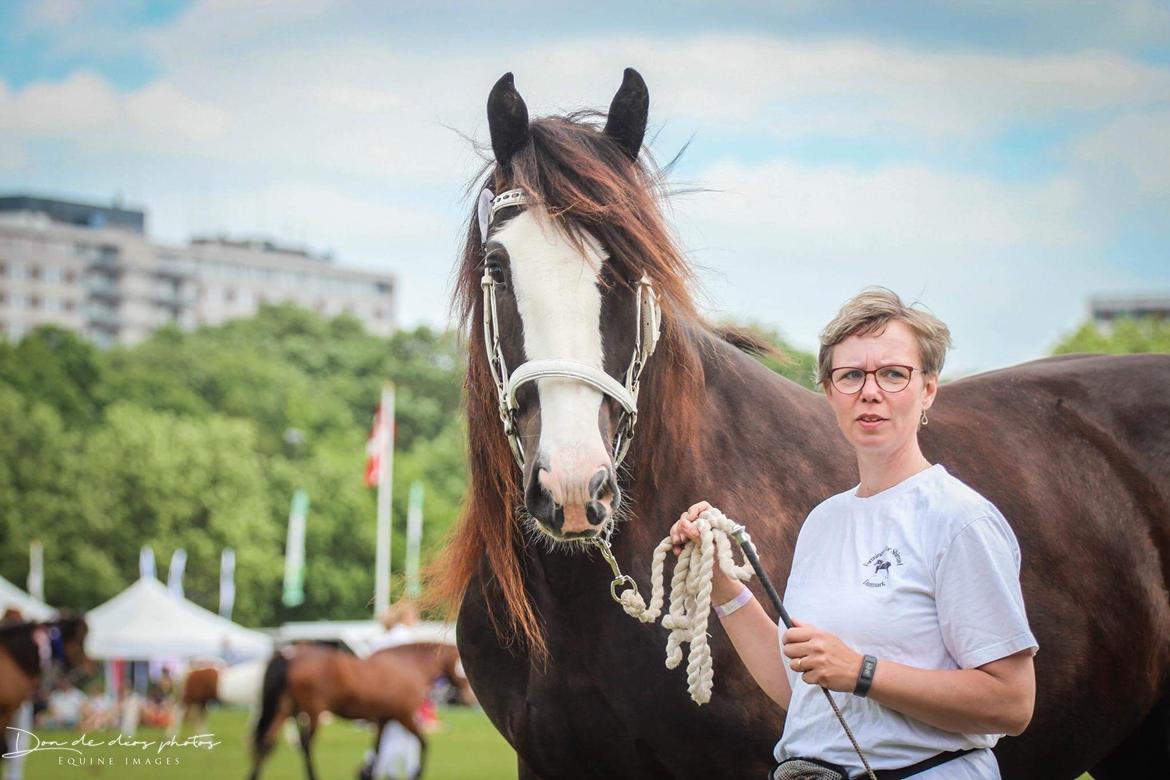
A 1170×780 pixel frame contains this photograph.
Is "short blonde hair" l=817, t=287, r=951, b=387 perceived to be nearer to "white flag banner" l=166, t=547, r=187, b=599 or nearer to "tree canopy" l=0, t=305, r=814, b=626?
"white flag banner" l=166, t=547, r=187, b=599

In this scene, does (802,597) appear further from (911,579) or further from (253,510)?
(253,510)

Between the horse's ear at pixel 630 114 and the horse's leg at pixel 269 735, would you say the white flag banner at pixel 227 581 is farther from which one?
the horse's ear at pixel 630 114

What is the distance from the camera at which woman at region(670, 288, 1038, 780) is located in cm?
217

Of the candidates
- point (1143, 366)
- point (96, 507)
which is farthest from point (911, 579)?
point (96, 507)

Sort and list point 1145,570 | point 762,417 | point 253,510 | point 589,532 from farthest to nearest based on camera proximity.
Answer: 1. point 253,510
2. point 1145,570
3. point 762,417
4. point 589,532

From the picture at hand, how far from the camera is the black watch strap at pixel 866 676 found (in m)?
2.17

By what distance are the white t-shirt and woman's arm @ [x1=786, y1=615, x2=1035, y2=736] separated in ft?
0.13

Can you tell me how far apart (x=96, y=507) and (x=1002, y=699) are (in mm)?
47477

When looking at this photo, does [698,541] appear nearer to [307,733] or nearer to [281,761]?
[307,733]

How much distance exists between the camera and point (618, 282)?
3361mm

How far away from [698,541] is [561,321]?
852 mm

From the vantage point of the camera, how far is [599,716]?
354 cm

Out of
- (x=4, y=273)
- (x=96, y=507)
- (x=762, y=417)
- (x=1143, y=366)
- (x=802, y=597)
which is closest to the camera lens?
(x=802, y=597)

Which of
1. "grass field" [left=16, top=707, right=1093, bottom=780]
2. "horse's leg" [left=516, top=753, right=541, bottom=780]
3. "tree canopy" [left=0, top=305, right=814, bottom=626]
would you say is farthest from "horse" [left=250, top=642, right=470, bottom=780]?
"tree canopy" [left=0, top=305, right=814, bottom=626]
